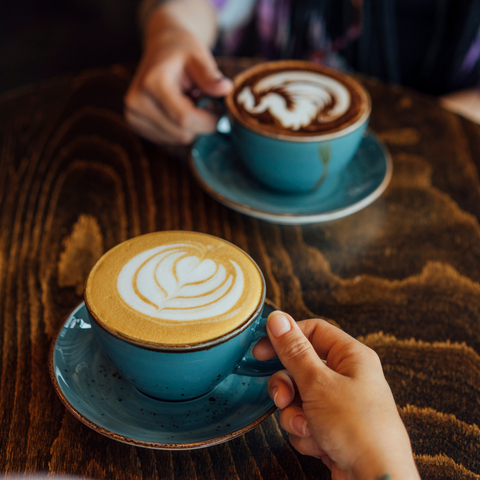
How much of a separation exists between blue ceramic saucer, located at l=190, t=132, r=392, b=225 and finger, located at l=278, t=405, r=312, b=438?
338 mm

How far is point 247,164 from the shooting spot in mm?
822

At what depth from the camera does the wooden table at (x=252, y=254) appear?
473 mm

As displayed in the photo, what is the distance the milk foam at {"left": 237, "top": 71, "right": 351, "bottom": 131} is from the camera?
31.0 inches

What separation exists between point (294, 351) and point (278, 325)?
3 centimetres

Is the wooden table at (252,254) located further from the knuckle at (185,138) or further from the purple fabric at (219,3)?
the purple fabric at (219,3)

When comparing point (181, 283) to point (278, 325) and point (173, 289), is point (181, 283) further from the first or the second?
point (278, 325)

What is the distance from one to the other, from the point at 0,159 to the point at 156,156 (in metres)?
0.30

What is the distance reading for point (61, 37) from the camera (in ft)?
8.91

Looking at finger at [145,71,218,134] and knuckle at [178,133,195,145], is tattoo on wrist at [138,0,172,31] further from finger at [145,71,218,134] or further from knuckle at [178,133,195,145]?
knuckle at [178,133,195,145]

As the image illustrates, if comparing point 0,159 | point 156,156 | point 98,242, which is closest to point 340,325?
point 98,242

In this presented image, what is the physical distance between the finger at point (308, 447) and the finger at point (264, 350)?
9 centimetres

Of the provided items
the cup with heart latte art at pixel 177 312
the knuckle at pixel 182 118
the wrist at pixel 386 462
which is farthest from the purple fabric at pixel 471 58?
the wrist at pixel 386 462

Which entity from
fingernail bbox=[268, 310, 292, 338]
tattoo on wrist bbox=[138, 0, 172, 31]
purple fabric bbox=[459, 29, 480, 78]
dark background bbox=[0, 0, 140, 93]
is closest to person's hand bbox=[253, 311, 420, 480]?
fingernail bbox=[268, 310, 292, 338]

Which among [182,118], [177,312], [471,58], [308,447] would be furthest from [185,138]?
[471,58]
